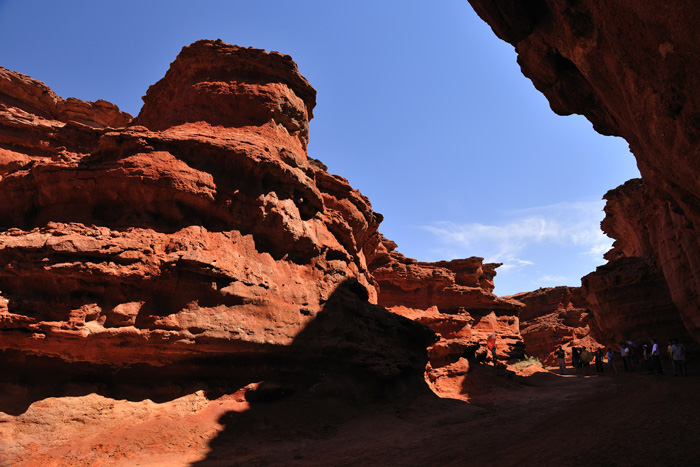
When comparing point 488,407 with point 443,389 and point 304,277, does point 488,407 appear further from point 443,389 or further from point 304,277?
point 304,277

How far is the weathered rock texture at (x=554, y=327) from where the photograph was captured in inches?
1371

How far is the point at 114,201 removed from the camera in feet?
30.7

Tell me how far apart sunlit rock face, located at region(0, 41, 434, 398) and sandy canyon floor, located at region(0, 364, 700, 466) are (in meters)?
1.06

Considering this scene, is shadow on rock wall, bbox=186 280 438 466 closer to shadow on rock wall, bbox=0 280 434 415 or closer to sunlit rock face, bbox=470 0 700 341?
shadow on rock wall, bbox=0 280 434 415

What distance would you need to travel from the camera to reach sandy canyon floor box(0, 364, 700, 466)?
6500mm

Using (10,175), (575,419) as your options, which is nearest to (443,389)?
(575,419)

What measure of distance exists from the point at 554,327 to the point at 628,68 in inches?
1341

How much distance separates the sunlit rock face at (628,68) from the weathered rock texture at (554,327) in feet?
90.9

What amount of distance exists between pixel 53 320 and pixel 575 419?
11250 mm

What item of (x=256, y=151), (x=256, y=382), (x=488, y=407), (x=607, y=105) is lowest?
(x=488, y=407)

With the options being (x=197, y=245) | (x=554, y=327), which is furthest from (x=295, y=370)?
(x=554, y=327)

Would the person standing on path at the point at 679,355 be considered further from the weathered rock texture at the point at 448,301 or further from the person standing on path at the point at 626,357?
the weathered rock texture at the point at 448,301

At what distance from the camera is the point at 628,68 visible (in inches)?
248

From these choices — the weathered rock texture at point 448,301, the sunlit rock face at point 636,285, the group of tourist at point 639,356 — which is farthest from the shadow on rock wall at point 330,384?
the sunlit rock face at point 636,285
